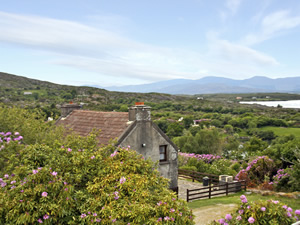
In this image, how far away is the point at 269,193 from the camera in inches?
821

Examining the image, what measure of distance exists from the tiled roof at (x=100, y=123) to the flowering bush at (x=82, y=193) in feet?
22.4

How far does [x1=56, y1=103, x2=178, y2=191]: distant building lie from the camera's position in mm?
17500

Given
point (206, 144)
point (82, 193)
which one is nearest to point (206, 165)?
point (206, 144)

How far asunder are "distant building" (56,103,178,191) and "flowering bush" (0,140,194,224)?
6830 mm

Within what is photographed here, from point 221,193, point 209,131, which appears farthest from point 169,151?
point 209,131

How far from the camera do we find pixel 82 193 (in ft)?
28.8

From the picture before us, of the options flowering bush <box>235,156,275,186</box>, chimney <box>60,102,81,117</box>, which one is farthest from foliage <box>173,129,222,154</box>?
chimney <box>60,102,81,117</box>

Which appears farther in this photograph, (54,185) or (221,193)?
(221,193)

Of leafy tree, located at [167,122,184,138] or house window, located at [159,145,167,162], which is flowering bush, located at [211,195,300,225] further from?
leafy tree, located at [167,122,184,138]

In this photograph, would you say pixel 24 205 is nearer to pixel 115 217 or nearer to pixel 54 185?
pixel 54 185

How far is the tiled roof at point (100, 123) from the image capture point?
706 inches

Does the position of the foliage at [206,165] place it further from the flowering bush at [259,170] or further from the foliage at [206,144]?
the foliage at [206,144]

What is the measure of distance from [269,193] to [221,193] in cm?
350

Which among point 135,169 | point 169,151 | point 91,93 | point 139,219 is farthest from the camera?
point 91,93
